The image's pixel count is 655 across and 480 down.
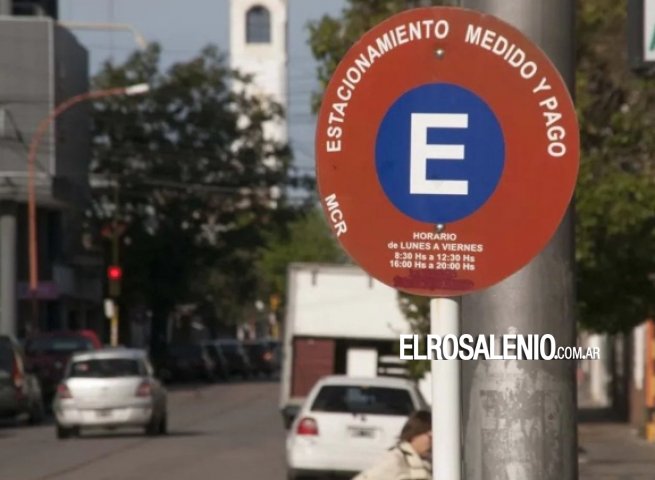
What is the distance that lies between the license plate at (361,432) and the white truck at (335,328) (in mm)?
11118

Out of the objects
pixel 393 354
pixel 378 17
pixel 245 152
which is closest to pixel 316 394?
pixel 378 17

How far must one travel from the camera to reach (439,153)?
4711mm

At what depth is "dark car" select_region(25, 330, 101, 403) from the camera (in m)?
43.3

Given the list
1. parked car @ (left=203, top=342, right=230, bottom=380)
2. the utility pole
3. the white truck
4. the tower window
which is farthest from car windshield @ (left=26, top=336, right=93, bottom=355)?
the tower window

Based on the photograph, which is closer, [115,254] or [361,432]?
[361,432]

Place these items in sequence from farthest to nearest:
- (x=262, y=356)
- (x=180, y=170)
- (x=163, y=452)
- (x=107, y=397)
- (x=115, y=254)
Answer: (x=262, y=356) → (x=180, y=170) → (x=115, y=254) → (x=107, y=397) → (x=163, y=452)

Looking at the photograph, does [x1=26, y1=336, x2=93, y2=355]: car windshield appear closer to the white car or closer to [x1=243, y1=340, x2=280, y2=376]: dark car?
the white car

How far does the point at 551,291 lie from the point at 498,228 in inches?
28.6

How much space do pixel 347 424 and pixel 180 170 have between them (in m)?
48.7

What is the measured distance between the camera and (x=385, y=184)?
4.70m

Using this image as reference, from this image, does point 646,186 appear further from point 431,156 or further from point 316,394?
point 431,156

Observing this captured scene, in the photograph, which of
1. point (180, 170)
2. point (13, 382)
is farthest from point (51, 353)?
point (180, 170)

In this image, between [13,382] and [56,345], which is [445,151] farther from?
[56,345]

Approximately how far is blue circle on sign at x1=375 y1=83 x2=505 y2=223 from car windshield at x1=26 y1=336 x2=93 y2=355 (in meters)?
39.9
